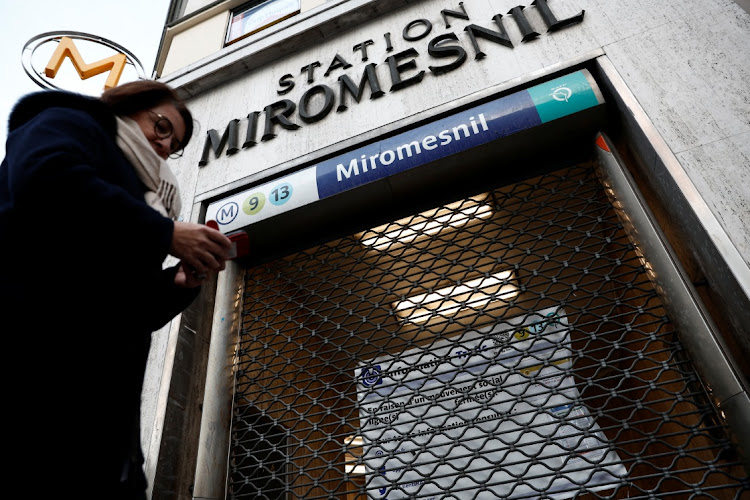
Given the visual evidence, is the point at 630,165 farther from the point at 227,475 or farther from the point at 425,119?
the point at 227,475

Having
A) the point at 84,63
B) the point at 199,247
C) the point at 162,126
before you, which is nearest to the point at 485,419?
the point at 199,247

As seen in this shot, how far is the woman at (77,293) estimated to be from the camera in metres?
1.15

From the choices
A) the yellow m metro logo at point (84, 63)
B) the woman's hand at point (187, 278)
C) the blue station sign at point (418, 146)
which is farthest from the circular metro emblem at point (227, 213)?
the yellow m metro logo at point (84, 63)

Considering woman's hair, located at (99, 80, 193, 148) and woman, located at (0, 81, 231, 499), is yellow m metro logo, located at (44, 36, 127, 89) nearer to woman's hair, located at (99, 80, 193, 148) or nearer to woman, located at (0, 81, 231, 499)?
woman's hair, located at (99, 80, 193, 148)

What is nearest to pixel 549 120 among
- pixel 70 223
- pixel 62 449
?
pixel 70 223

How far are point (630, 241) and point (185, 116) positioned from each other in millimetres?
2807

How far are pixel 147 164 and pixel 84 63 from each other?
16.6 ft

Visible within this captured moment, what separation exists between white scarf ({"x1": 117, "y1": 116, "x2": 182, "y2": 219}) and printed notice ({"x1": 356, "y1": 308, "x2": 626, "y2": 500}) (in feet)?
6.21

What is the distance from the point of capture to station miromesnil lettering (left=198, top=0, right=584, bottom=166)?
149 inches

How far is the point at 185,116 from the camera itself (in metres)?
2.10

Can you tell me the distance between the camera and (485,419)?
2764 mm

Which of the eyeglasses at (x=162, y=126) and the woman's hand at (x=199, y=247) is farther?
the eyeglasses at (x=162, y=126)

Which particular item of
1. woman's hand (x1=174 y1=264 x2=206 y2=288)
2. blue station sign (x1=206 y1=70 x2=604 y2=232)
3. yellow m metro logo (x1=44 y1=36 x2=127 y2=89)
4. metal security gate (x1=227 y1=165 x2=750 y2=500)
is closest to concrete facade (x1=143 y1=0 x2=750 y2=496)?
blue station sign (x1=206 y1=70 x2=604 y2=232)

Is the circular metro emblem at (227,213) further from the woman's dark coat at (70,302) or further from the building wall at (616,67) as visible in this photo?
the woman's dark coat at (70,302)
